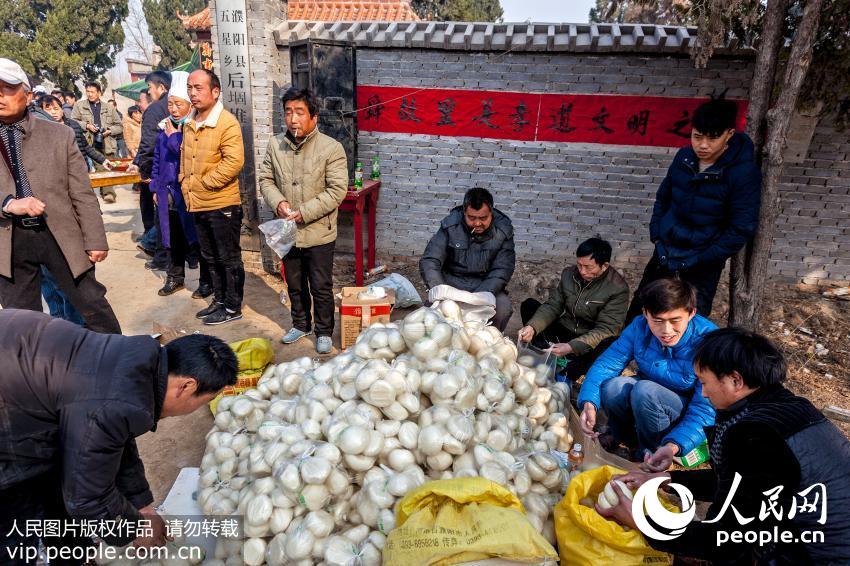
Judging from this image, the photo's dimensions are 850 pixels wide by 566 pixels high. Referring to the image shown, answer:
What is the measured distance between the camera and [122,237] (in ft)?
23.6

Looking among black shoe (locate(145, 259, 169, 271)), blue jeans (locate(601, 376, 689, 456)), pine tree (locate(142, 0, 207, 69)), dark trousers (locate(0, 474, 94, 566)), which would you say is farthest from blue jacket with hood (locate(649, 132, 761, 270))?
pine tree (locate(142, 0, 207, 69))

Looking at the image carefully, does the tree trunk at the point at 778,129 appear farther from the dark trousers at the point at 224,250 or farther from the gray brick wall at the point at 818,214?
the dark trousers at the point at 224,250

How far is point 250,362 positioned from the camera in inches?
141

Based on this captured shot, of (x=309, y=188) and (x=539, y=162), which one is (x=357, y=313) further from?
(x=539, y=162)

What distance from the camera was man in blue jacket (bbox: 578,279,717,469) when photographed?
2.49m

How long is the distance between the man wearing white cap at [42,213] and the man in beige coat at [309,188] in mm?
1281

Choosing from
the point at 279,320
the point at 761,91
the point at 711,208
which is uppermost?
the point at 761,91

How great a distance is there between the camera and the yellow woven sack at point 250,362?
3.42 m

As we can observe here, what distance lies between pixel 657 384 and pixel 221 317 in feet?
12.2

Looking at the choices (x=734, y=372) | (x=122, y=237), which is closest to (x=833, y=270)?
(x=734, y=372)

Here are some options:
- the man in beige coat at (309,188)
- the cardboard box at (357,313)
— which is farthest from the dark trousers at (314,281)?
the cardboard box at (357,313)

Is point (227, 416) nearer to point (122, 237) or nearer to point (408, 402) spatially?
point (408, 402)

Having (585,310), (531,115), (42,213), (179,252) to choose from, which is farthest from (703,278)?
(179,252)

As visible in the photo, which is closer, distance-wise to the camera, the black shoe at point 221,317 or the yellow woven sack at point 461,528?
the yellow woven sack at point 461,528
